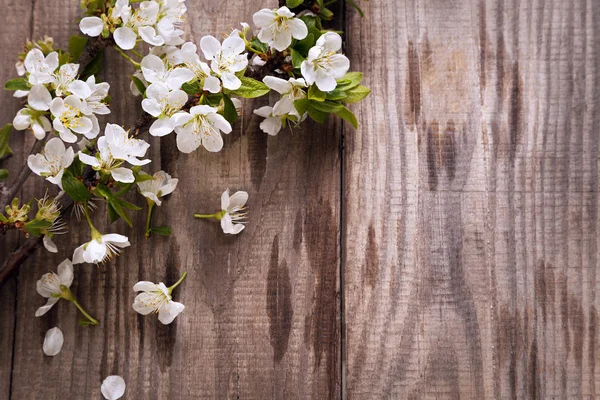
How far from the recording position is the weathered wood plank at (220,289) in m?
1.08

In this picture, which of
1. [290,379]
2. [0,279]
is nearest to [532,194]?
[290,379]

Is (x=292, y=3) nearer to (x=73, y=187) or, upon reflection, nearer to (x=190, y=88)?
(x=190, y=88)

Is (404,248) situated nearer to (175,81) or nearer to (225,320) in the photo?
(225,320)

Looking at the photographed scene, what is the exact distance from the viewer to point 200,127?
98 cm

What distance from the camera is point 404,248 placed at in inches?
43.0

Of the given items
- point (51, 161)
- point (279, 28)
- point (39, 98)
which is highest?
point (279, 28)

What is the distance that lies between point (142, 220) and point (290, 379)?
382 millimetres

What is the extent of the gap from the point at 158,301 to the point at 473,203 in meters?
0.57

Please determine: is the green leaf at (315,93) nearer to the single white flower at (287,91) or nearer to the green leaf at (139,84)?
the single white flower at (287,91)

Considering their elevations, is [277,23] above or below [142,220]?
above

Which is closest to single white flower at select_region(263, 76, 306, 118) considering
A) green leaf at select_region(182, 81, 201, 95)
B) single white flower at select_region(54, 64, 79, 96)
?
green leaf at select_region(182, 81, 201, 95)

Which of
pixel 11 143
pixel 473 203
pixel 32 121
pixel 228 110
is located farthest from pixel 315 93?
pixel 11 143

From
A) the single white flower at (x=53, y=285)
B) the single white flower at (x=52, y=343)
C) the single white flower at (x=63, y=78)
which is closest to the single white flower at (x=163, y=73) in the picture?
the single white flower at (x=63, y=78)

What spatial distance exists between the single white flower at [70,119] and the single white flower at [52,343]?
13.6 inches
